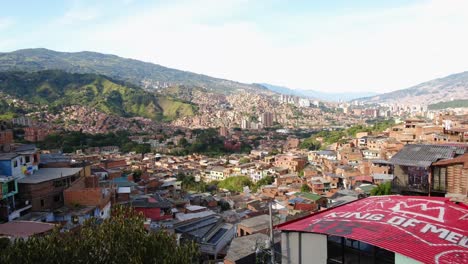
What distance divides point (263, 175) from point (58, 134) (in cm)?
3118

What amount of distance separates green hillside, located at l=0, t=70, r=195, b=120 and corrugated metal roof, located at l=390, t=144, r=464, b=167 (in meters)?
81.0

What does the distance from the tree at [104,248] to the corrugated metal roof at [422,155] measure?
5.39 m

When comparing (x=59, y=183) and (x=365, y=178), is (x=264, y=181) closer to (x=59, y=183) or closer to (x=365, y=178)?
(x=365, y=178)

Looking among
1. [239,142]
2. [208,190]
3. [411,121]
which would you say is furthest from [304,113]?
[208,190]

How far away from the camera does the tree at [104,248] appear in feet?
20.4

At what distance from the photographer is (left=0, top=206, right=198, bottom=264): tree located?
20.4 ft

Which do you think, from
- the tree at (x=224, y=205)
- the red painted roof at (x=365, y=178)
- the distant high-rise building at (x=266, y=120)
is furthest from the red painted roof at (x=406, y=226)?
the distant high-rise building at (x=266, y=120)

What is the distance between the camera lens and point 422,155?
8508 mm

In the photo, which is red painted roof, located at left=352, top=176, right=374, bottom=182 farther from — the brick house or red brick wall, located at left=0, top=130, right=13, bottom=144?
A: red brick wall, located at left=0, top=130, right=13, bottom=144

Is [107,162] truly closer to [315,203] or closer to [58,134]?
[315,203]

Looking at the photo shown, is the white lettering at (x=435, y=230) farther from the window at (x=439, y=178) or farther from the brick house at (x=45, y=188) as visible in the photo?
the brick house at (x=45, y=188)

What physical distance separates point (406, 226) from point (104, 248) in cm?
537

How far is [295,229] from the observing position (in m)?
5.20

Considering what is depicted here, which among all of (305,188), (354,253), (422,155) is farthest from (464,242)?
(305,188)
